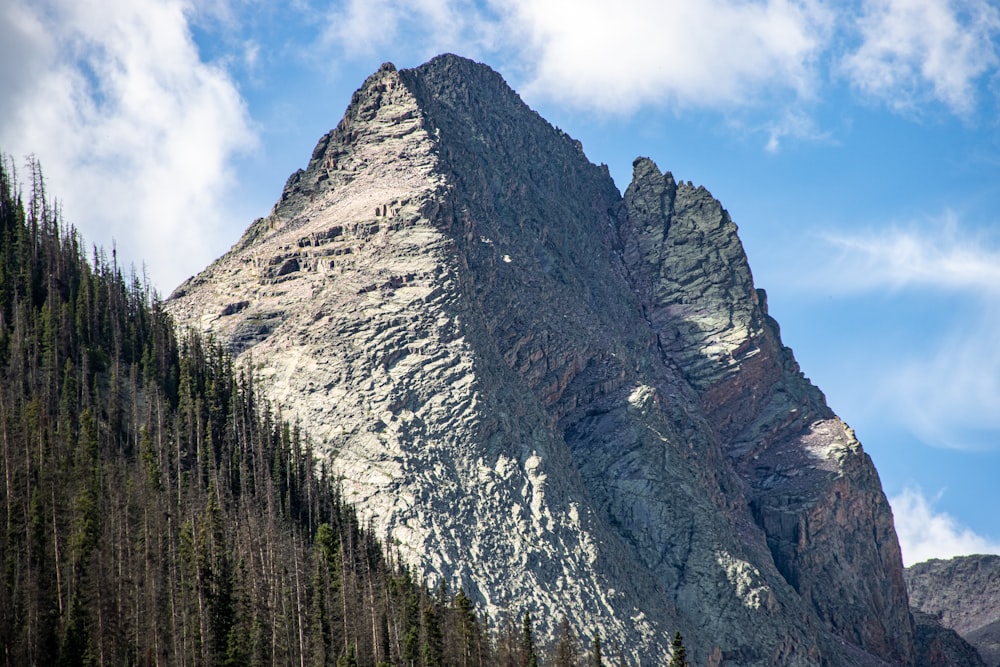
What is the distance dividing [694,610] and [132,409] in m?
69.3

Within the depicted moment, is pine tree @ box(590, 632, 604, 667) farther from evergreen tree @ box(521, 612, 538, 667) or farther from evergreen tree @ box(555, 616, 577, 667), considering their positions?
evergreen tree @ box(521, 612, 538, 667)

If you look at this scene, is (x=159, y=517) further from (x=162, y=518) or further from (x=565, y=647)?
(x=565, y=647)

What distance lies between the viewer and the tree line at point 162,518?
399ft

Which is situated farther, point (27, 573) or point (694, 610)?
point (694, 610)

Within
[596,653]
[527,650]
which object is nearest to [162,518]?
[527,650]

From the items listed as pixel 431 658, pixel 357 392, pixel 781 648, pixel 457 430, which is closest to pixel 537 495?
pixel 457 430

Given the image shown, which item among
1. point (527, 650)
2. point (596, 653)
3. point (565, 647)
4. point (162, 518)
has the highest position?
point (162, 518)

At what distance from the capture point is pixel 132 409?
162 m

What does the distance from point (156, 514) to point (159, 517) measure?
383 mm

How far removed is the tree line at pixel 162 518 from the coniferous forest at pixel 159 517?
8.9 inches

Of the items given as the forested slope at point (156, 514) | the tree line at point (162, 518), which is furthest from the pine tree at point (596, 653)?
the forested slope at point (156, 514)

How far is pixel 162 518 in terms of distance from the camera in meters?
136

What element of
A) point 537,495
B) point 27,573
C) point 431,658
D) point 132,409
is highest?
point 132,409

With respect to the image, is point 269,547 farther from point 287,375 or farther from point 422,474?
point 287,375
